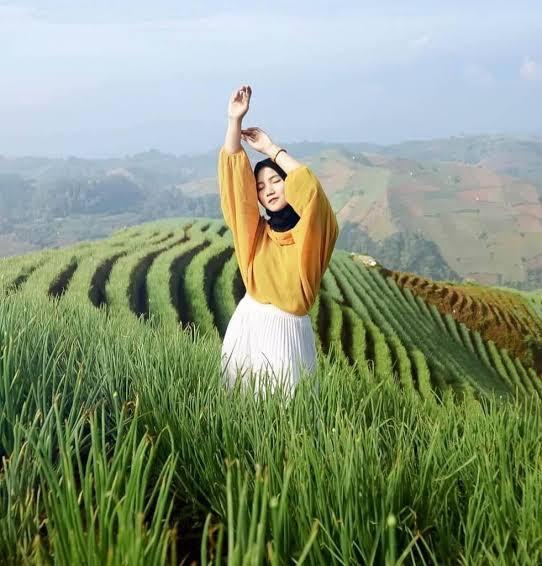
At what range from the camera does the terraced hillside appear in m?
7.19

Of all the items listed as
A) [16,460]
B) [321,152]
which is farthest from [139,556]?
[321,152]

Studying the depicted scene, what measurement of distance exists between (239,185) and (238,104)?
30cm

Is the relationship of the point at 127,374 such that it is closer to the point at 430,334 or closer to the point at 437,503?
the point at 437,503

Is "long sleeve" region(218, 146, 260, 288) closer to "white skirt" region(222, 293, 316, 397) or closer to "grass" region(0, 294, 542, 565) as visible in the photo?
"white skirt" region(222, 293, 316, 397)

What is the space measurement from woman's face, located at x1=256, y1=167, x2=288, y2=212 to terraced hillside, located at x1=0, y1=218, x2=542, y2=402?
5.97 ft

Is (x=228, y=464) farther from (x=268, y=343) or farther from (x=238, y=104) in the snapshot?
(x=238, y=104)

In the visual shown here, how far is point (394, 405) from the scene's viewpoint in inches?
103

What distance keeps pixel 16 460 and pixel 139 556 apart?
→ 487 millimetres

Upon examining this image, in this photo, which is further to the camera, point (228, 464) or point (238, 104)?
point (238, 104)

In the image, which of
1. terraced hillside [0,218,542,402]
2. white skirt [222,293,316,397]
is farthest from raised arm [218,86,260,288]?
terraced hillside [0,218,542,402]

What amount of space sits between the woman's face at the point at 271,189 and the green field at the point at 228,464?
2.03 ft

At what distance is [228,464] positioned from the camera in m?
1.25

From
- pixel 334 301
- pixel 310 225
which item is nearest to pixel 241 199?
pixel 310 225

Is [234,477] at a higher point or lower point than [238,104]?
lower
